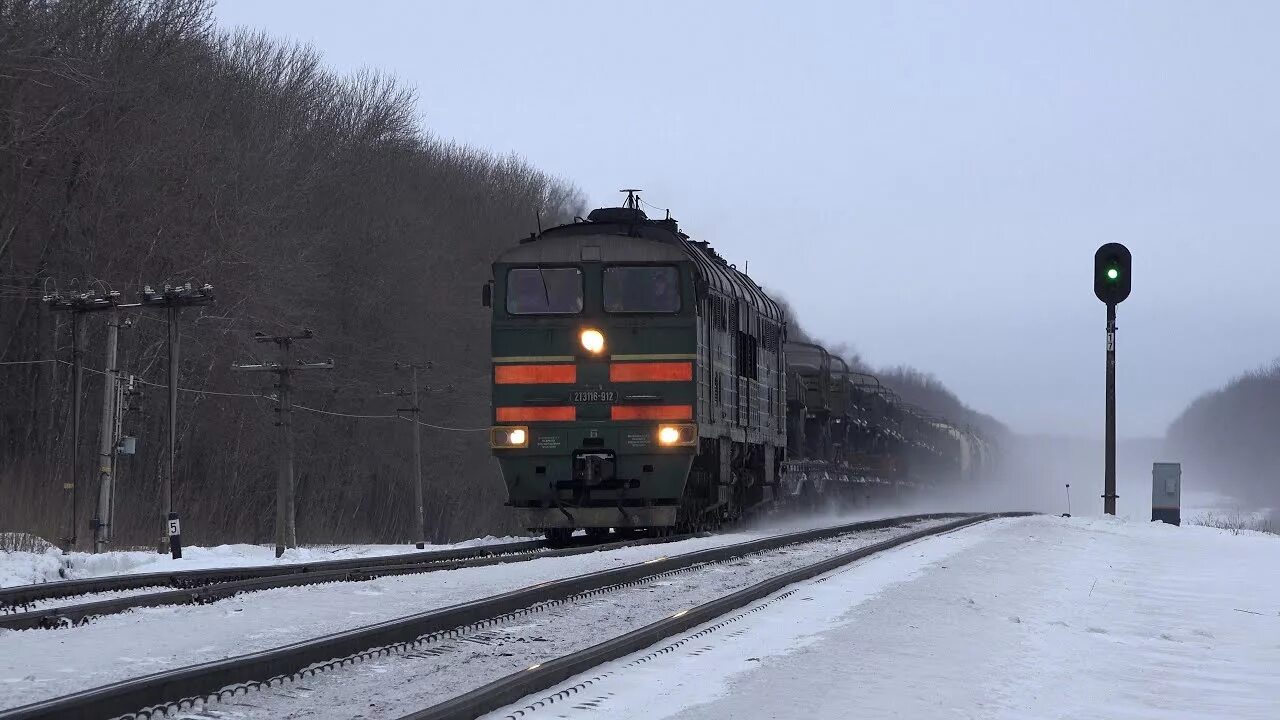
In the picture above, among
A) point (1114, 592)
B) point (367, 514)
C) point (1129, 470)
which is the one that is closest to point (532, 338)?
point (1114, 592)

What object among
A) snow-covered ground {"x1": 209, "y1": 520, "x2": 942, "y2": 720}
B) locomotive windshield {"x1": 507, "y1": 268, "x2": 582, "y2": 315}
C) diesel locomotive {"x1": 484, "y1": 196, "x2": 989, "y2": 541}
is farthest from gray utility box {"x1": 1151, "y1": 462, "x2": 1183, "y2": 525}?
snow-covered ground {"x1": 209, "y1": 520, "x2": 942, "y2": 720}

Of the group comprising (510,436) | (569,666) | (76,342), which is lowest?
(569,666)

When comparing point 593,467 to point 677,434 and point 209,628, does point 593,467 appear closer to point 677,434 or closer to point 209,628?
point 677,434

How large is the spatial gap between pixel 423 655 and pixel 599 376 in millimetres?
12120

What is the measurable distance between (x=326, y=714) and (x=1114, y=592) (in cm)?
891

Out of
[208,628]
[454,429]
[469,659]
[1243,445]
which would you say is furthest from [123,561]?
[1243,445]

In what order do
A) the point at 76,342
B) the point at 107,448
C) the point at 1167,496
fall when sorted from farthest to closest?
the point at 1167,496 → the point at 76,342 → the point at 107,448

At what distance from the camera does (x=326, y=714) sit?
638 cm

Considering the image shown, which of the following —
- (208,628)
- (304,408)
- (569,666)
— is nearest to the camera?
(569,666)

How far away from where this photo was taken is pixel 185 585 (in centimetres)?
1269

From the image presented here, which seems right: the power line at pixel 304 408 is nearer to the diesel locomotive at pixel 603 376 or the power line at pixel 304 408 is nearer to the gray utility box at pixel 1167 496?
the diesel locomotive at pixel 603 376

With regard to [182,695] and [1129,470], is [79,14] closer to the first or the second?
[182,695]

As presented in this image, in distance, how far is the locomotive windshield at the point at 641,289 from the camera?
20359mm

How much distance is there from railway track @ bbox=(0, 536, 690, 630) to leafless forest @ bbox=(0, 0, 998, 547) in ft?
21.0
